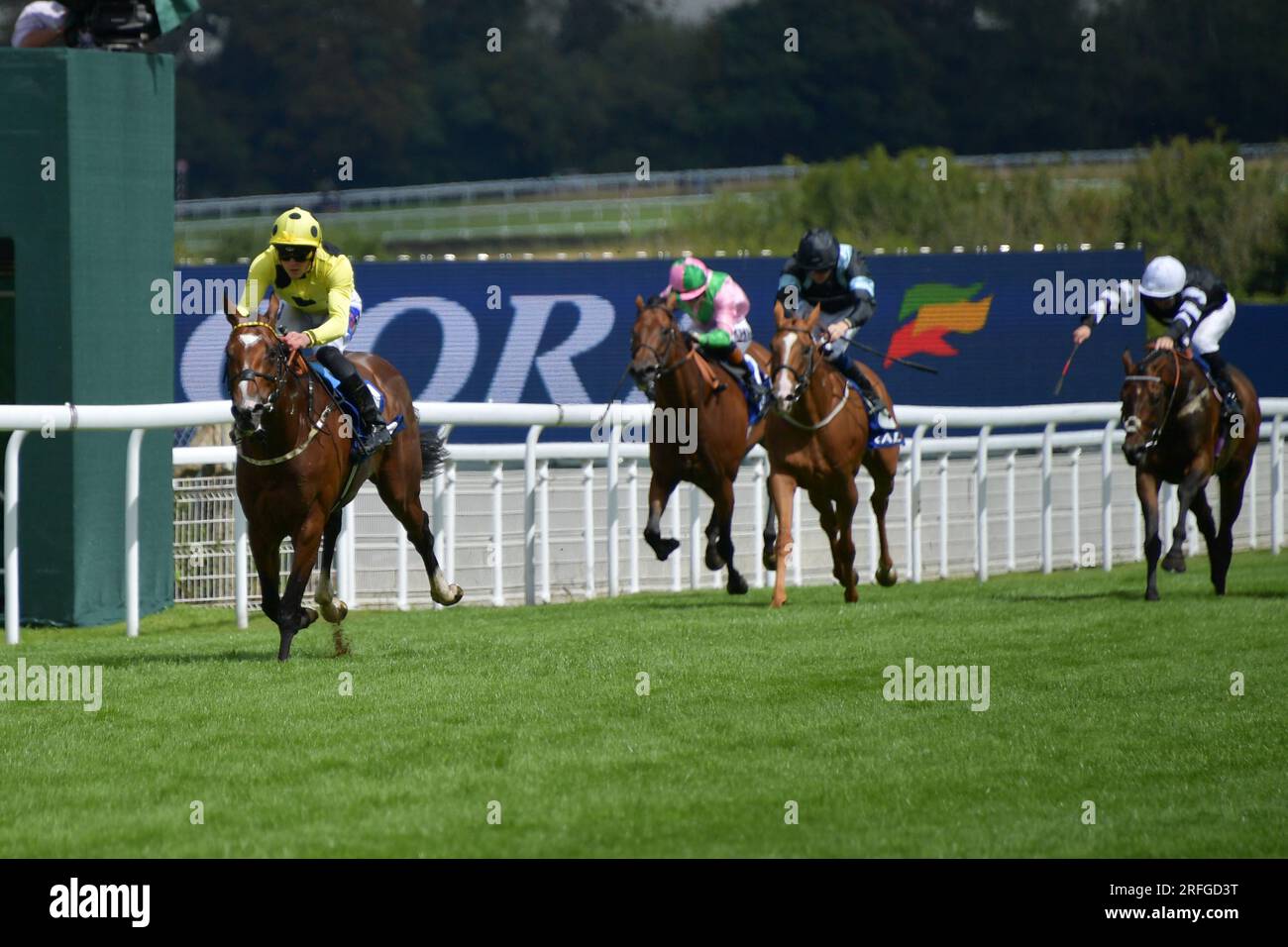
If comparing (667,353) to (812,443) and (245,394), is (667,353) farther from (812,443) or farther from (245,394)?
(245,394)

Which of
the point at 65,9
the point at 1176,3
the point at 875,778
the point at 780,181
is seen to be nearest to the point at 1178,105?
the point at 1176,3

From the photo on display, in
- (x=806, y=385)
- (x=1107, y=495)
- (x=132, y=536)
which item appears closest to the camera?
(x=132, y=536)

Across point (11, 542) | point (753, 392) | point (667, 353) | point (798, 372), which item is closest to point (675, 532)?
point (753, 392)

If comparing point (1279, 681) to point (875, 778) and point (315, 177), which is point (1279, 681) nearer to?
point (875, 778)

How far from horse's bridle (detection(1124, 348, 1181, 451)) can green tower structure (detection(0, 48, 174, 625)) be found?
524 centimetres

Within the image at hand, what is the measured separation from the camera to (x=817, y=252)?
450 inches

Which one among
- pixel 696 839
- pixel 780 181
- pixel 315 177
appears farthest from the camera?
pixel 315 177

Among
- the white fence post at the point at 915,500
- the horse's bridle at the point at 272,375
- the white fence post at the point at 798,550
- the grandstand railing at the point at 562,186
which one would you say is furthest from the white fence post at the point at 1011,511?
the grandstand railing at the point at 562,186

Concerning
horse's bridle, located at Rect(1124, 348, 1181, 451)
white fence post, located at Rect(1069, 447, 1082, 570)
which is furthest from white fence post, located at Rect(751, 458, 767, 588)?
horse's bridle, located at Rect(1124, 348, 1181, 451)

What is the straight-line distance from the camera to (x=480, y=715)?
680 cm

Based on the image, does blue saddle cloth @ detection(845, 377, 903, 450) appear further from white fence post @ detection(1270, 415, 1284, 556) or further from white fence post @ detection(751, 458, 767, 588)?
white fence post @ detection(1270, 415, 1284, 556)

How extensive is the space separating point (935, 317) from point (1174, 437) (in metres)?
11.3

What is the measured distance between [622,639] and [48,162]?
4.82 meters

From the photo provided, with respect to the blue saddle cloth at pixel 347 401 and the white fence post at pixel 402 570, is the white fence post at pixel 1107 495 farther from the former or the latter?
the blue saddle cloth at pixel 347 401
